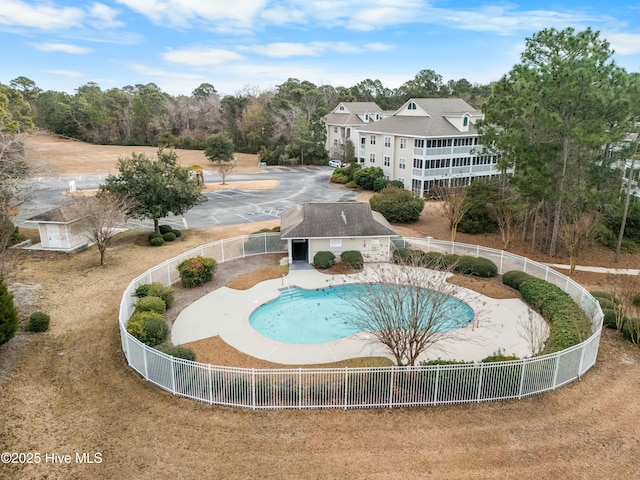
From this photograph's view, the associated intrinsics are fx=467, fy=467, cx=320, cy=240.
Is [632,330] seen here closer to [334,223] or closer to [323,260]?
[323,260]

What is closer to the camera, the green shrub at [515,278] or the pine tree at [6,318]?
the pine tree at [6,318]

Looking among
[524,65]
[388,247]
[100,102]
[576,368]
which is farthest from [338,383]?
[100,102]

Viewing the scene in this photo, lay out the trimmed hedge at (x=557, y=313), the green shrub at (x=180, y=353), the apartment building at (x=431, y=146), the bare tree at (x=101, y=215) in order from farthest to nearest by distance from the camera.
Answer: the apartment building at (x=431, y=146), the bare tree at (x=101, y=215), the trimmed hedge at (x=557, y=313), the green shrub at (x=180, y=353)

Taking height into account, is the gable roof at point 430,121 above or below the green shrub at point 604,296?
above

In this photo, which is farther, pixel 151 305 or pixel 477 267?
pixel 477 267

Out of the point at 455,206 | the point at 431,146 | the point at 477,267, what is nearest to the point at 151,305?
the point at 477,267

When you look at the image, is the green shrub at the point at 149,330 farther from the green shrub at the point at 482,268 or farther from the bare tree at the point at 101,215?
the green shrub at the point at 482,268

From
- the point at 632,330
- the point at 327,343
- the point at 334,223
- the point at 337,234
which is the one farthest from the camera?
the point at 334,223

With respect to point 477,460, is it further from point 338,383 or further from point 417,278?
point 417,278

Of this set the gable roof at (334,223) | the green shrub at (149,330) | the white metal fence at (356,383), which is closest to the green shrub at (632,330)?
the white metal fence at (356,383)
